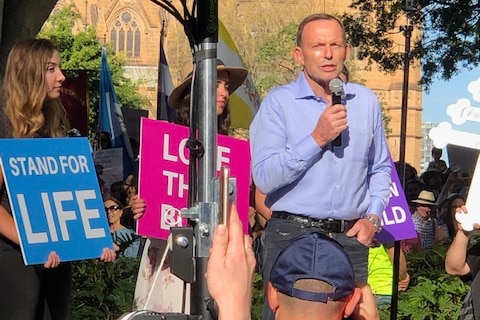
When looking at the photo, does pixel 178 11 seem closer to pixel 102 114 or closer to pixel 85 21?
pixel 102 114

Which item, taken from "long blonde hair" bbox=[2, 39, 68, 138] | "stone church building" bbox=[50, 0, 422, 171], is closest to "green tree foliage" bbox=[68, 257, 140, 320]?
"long blonde hair" bbox=[2, 39, 68, 138]

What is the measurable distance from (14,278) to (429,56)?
64.7ft

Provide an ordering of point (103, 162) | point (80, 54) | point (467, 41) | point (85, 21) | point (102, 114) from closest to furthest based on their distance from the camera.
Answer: point (103, 162)
point (102, 114)
point (467, 41)
point (80, 54)
point (85, 21)

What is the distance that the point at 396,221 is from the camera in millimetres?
5344

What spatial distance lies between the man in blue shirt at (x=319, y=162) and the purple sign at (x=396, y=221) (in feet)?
4.83

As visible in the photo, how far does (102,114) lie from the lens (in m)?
12.8

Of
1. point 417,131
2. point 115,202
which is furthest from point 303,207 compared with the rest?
point 417,131

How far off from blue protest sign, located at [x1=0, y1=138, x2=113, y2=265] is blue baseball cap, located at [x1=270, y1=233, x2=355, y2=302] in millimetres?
1510

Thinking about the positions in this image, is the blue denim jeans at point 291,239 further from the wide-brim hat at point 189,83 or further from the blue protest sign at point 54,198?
the wide-brim hat at point 189,83

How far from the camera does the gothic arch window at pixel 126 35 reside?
77.6 m

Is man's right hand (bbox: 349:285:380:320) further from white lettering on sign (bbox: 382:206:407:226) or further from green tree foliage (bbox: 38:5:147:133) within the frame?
green tree foliage (bbox: 38:5:147:133)

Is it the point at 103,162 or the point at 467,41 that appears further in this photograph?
the point at 467,41

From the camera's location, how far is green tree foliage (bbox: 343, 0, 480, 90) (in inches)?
807

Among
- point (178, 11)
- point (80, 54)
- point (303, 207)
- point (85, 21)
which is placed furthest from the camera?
point (85, 21)
